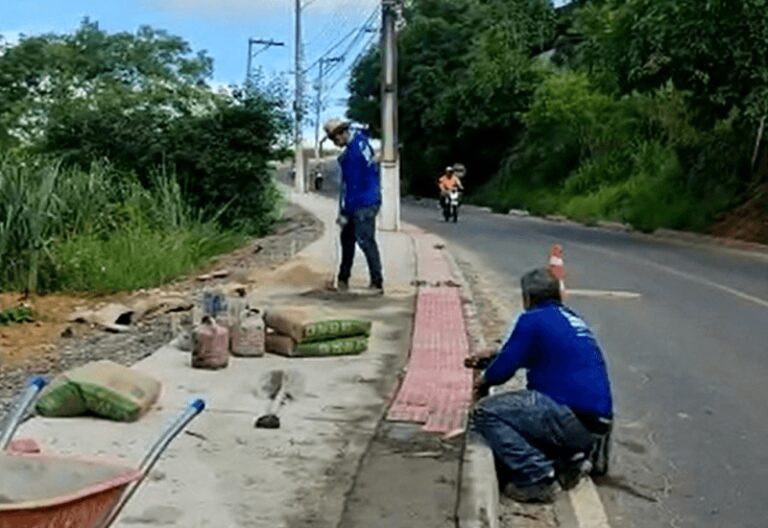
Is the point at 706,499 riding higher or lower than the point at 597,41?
lower

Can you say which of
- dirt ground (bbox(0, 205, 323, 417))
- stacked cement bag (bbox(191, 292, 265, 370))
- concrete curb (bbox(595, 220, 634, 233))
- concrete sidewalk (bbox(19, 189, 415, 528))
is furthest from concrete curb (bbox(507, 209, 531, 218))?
stacked cement bag (bbox(191, 292, 265, 370))

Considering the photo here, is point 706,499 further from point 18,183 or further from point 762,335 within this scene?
point 18,183

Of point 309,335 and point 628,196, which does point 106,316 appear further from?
point 628,196

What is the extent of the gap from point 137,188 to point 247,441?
48.7 ft

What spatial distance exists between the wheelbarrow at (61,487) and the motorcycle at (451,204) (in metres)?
30.9

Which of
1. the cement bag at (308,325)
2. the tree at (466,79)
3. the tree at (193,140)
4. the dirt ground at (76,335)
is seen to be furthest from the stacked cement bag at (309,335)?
the tree at (466,79)

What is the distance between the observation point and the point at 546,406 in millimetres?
6672

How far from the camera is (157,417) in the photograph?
Answer: 764 centimetres

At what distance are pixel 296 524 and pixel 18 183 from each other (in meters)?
11.2

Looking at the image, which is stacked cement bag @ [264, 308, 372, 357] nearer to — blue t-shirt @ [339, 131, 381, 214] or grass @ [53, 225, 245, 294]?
blue t-shirt @ [339, 131, 381, 214]

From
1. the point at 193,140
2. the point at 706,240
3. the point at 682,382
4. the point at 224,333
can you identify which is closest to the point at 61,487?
the point at 224,333

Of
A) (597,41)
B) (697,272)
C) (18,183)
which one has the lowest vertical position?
(697,272)

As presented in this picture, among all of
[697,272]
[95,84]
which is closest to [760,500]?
[697,272]

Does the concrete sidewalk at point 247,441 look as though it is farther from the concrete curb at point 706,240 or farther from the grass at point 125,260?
the concrete curb at point 706,240
